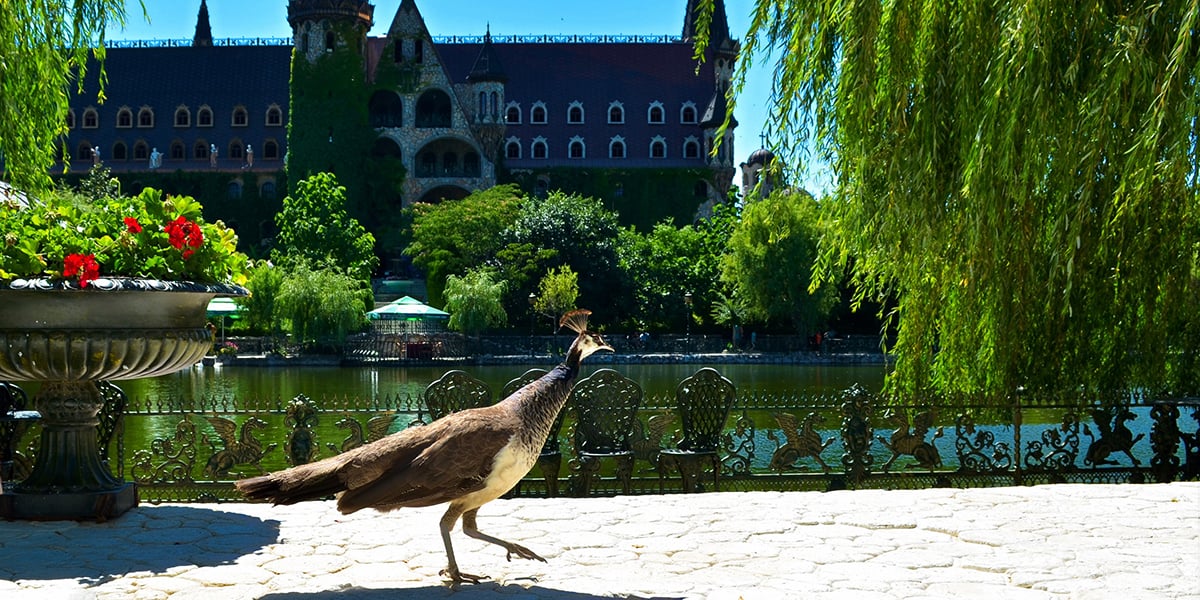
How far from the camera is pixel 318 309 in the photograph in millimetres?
47062

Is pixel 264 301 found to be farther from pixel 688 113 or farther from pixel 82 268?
pixel 82 268

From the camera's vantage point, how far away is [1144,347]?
Answer: 1011 cm

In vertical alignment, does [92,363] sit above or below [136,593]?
above

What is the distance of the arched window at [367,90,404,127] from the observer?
68750mm

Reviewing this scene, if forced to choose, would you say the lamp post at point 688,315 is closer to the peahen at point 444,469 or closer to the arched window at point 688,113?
the arched window at point 688,113

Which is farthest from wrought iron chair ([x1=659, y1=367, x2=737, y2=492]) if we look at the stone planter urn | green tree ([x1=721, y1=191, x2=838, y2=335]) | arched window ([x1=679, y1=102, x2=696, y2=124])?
arched window ([x1=679, y1=102, x2=696, y2=124])

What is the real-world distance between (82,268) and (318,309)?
40.7m

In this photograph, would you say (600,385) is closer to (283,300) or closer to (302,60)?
(283,300)

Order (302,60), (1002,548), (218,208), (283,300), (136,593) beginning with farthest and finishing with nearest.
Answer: (218,208) → (302,60) → (283,300) → (1002,548) → (136,593)

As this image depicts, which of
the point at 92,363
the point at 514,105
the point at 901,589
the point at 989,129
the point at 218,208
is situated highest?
the point at 514,105

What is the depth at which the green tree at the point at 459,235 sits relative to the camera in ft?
181

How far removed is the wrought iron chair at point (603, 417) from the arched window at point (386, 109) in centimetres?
6075

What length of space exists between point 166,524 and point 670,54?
7333 cm

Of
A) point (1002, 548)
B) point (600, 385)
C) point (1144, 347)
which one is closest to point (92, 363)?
point (600, 385)
